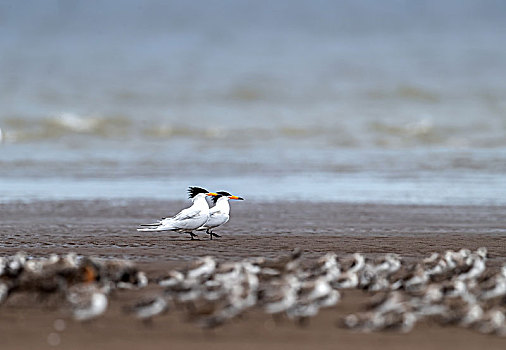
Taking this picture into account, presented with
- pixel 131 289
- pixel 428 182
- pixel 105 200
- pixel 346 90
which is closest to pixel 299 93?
pixel 346 90

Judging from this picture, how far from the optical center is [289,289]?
6.56 meters

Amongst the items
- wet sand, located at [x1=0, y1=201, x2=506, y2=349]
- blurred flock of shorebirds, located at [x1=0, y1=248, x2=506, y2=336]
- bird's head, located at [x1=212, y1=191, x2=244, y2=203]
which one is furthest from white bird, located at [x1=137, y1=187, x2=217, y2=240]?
blurred flock of shorebirds, located at [x1=0, y1=248, x2=506, y2=336]

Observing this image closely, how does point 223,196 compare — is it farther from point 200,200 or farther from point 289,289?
point 289,289

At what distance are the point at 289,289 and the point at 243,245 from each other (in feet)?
13.7

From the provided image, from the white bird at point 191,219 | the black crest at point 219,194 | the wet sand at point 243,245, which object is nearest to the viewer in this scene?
the wet sand at point 243,245

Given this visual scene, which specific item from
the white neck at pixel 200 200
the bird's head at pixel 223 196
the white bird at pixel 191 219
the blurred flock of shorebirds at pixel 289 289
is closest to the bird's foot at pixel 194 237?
the white bird at pixel 191 219

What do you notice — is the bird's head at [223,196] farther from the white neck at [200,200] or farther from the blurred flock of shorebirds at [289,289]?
the blurred flock of shorebirds at [289,289]

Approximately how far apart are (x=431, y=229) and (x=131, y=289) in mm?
5622

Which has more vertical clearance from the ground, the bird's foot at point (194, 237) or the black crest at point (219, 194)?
the black crest at point (219, 194)

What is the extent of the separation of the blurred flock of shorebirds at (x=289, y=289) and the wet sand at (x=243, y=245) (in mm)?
96

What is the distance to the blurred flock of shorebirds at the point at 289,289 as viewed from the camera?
6281 millimetres

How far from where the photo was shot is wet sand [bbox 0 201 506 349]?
19.8 feet

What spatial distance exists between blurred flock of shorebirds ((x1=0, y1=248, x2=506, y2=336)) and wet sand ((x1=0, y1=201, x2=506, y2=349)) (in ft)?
0.32

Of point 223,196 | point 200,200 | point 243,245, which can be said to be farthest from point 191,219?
point 243,245
